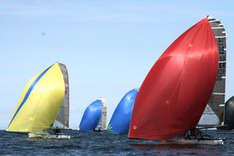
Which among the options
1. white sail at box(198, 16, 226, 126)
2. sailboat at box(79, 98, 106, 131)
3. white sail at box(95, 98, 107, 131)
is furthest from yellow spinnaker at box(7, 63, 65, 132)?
sailboat at box(79, 98, 106, 131)

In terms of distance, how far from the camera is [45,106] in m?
43.4

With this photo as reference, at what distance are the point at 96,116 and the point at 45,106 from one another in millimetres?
44399

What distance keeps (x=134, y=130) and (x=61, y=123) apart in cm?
1179

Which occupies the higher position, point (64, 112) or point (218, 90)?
point (218, 90)

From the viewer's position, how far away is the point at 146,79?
34250 millimetres

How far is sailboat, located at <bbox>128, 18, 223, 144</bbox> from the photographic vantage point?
110ft

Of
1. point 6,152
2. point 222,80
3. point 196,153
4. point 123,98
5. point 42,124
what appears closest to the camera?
point 196,153

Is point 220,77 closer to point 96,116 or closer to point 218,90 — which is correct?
point 218,90

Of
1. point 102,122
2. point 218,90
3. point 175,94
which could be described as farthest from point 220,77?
point 102,122

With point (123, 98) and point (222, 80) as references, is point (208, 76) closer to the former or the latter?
point (222, 80)

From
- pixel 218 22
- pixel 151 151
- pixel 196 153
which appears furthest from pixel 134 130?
pixel 218 22

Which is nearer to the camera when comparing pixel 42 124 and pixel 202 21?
pixel 202 21

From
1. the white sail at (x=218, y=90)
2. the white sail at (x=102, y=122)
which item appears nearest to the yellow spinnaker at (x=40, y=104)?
the white sail at (x=218, y=90)

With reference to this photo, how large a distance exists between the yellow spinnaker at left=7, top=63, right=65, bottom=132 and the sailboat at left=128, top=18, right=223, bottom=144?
1172cm
